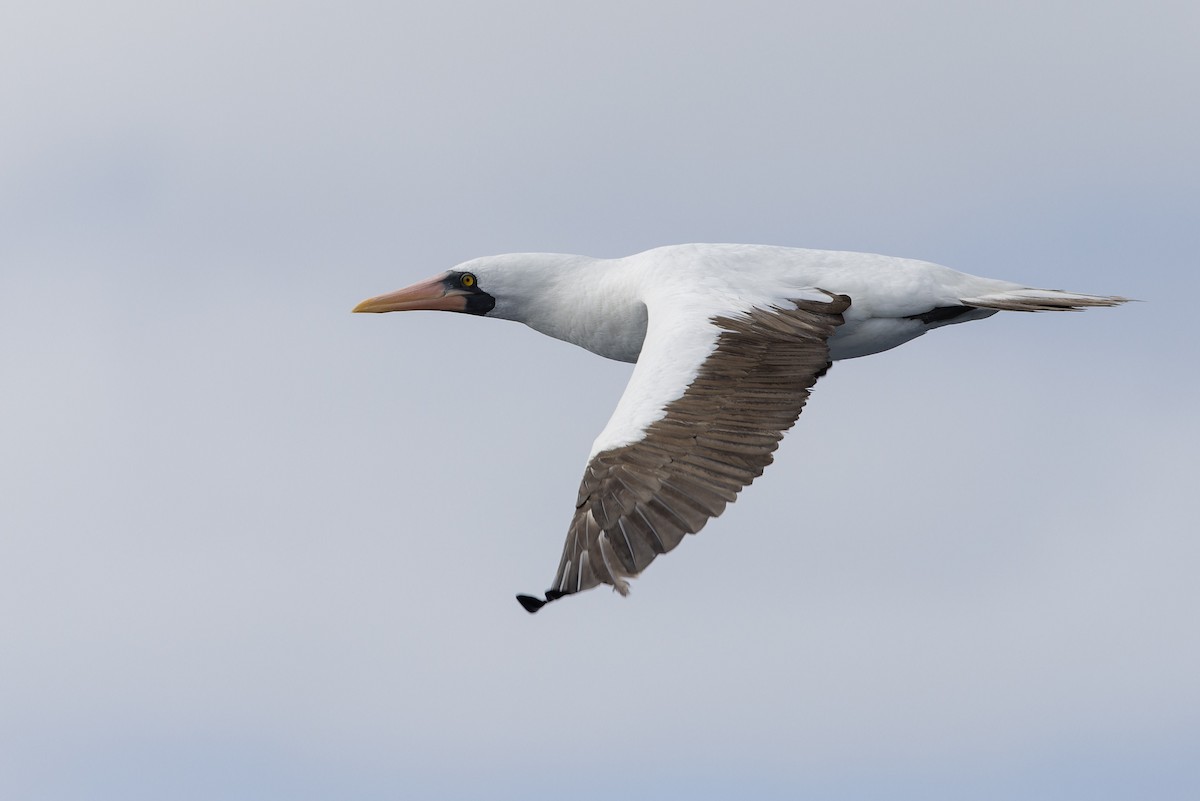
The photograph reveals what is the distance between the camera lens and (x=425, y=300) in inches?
665

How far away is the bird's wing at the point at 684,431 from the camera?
39.8ft

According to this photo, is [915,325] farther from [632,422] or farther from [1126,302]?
[632,422]

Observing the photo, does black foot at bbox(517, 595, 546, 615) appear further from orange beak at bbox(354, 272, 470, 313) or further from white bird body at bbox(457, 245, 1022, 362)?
orange beak at bbox(354, 272, 470, 313)

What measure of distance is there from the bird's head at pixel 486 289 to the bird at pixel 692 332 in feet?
0.05

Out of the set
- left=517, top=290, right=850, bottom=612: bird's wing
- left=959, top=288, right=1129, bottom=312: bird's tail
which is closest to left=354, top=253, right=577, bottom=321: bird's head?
left=517, top=290, right=850, bottom=612: bird's wing

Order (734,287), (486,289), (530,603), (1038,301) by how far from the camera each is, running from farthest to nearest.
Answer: (486,289) < (1038,301) < (734,287) < (530,603)

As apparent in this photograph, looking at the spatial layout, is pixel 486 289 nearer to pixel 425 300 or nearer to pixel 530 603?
pixel 425 300

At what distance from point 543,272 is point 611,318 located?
41.1 inches

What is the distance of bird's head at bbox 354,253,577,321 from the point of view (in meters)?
16.5

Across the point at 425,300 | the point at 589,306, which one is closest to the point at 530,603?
the point at 589,306

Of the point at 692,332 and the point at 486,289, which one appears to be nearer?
the point at 692,332

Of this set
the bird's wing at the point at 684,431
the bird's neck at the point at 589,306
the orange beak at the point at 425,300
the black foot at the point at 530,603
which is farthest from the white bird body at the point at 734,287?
the black foot at the point at 530,603

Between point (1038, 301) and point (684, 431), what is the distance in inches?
170

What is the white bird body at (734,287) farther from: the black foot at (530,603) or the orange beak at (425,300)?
the black foot at (530,603)
